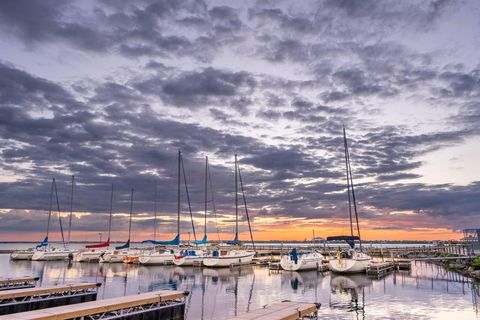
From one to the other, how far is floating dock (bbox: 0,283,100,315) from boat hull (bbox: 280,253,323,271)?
30510mm

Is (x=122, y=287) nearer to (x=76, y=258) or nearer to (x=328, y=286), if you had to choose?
(x=328, y=286)

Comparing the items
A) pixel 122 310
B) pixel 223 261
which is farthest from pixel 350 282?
pixel 122 310

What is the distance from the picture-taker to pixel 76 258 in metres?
67.5

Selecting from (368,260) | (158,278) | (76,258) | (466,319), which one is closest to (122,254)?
(76,258)

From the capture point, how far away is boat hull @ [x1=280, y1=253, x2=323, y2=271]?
49.0 metres

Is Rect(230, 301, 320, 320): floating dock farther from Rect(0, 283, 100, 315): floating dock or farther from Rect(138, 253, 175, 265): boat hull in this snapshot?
Rect(138, 253, 175, 265): boat hull

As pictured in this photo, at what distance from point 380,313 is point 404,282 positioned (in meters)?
18.6

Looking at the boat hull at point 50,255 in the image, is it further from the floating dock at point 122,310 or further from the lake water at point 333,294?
the floating dock at point 122,310

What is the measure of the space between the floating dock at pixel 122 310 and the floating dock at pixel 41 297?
4572mm

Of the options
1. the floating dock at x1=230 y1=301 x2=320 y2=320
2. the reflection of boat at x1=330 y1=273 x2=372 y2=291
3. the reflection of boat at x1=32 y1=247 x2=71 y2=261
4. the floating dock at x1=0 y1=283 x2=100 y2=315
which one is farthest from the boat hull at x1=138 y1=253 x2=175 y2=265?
the floating dock at x1=230 y1=301 x2=320 y2=320

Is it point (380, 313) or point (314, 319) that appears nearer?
point (314, 319)

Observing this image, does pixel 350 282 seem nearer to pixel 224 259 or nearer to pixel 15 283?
pixel 224 259

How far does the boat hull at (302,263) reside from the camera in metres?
49.0

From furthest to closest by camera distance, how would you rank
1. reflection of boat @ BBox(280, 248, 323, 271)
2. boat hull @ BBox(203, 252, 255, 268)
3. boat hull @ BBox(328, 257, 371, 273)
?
boat hull @ BBox(203, 252, 255, 268) < reflection of boat @ BBox(280, 248, 323, 271) < boat hull @ BBox(328, 257, 371, 273)
